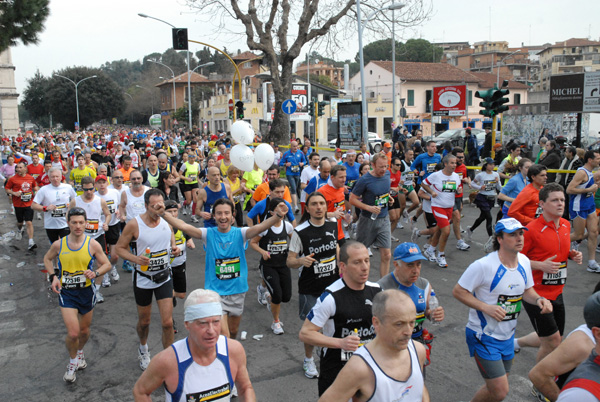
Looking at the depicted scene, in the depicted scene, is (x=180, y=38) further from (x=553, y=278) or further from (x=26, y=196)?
(x=553, y=278)

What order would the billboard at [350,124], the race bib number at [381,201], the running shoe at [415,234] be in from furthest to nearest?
the billboard at [350,124] < the running shoe at [415,234] < the race bib number at [381,201]

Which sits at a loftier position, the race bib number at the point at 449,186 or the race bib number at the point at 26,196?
the race bib number at the point at 449,186

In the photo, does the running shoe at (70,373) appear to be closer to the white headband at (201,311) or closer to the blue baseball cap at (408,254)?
the white headband at (201,311)

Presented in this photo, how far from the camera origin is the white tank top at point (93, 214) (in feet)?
27.0

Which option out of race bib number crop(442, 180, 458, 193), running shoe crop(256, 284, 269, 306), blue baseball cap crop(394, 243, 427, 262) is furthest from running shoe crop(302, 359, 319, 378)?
race bib number crop(442, 180, 458, 193)

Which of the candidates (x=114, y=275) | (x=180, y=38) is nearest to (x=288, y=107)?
(x=180, y=38)

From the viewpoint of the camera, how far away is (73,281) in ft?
17.9

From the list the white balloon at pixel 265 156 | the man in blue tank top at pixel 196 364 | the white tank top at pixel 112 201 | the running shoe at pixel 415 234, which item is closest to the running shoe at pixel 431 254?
the running shoe at pixel 415 234

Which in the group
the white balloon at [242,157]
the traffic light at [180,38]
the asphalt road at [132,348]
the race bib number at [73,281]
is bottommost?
the asphalt road at [132,348]

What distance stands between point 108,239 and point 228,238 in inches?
190

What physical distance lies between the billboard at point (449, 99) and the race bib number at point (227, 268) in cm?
2487

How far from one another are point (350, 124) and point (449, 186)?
13462 mm

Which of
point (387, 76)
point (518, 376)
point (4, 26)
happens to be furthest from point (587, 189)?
point (387, 76)

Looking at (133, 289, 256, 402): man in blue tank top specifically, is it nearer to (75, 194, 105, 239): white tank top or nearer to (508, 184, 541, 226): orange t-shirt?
(508, 184, 541, 226): orange t-shirt
